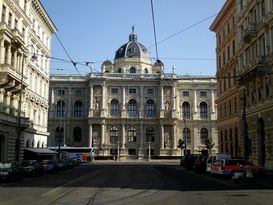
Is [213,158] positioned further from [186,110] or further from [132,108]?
[186,110]

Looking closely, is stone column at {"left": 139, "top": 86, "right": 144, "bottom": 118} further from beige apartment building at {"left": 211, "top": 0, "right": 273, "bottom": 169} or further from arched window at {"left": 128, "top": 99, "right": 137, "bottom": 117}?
beige apartment building at {"left": 211, "top": 0, "right": 273, "bottom": 169}

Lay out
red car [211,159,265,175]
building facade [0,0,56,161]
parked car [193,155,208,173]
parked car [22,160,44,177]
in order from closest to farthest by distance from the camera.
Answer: red car [211,159,265,175], parked car [22,160,44,177], parked car [193,155,208,173], building facade [0,0,56,161]

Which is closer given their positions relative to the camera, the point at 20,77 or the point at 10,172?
the point at 10,172

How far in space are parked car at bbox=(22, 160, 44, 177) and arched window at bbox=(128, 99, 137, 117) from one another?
7266 centimetres

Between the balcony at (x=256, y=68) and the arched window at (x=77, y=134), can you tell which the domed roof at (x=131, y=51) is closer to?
the arched window at (x=77, y=134)

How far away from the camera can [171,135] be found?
105938 mm

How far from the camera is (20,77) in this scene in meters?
42.7

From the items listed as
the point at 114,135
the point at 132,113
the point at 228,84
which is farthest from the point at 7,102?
the point at 132,113

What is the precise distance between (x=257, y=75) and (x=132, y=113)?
7101 centimetres

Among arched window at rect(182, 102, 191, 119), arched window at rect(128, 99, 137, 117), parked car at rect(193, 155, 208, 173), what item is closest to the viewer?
parked car at rect(193, 155, 208, 173)

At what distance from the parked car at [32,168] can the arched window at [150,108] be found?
7343 cm

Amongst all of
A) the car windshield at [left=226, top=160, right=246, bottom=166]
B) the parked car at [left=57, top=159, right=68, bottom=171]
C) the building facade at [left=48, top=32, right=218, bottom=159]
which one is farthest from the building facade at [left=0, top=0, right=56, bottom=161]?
the building facade at [left=48, top=32, right=218, bottom=159]

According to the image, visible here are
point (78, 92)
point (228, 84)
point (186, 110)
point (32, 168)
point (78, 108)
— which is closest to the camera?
point (32, 168)

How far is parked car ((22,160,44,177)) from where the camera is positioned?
3262cm
